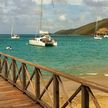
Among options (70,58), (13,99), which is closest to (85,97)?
(13,99)

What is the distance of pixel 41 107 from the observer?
309 inches

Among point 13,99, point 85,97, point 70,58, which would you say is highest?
point 85,97

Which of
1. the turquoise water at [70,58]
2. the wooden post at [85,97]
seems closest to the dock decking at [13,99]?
the wooden post at [85,97]

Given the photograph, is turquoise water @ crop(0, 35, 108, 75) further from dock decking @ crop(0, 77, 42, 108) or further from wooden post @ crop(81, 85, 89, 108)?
wooden post @ crop(81, 85, 89, 108)

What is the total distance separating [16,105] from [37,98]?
1.94 feet

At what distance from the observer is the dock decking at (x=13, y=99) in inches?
318

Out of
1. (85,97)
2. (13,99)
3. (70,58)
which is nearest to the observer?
(85,97)

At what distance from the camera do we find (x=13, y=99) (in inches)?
347

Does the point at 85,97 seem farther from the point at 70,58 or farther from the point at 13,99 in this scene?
the point at 70,58

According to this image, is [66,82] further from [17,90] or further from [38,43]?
[38,43]

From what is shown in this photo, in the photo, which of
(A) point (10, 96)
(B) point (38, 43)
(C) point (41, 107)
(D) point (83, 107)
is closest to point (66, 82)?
(A) point (10, 96)

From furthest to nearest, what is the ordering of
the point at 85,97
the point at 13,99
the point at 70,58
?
the point at 70,58 → the point at 13,99 → the point at 85,97

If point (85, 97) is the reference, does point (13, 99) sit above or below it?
below

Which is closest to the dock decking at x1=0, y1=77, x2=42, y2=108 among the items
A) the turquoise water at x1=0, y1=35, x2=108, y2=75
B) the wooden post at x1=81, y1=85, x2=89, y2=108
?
the wooden post at x1=81, y1=85, x2=89, y2=108
